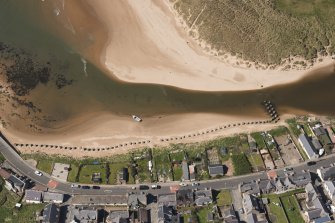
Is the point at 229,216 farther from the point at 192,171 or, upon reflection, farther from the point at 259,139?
the point at 259,139

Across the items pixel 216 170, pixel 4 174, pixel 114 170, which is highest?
pixel 4 174

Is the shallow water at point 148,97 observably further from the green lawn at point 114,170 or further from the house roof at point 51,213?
the house roof at point 51,213

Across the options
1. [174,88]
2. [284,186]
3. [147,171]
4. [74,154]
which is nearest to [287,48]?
[174,88]

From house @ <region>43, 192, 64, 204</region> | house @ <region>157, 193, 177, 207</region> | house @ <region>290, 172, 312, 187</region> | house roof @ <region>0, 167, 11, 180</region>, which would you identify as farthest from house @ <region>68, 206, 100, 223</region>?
house @ <region>290, 172, 312, 187</region>

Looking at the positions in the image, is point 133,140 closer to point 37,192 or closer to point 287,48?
point 37,192

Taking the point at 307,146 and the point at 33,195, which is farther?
the point at 307,146

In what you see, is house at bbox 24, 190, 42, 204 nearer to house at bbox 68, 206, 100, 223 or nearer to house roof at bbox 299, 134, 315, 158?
house at bbox 68, 206, 100, 223

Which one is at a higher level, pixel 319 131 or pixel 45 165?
pixel 319 131

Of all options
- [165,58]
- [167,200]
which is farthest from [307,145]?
[165,58]
